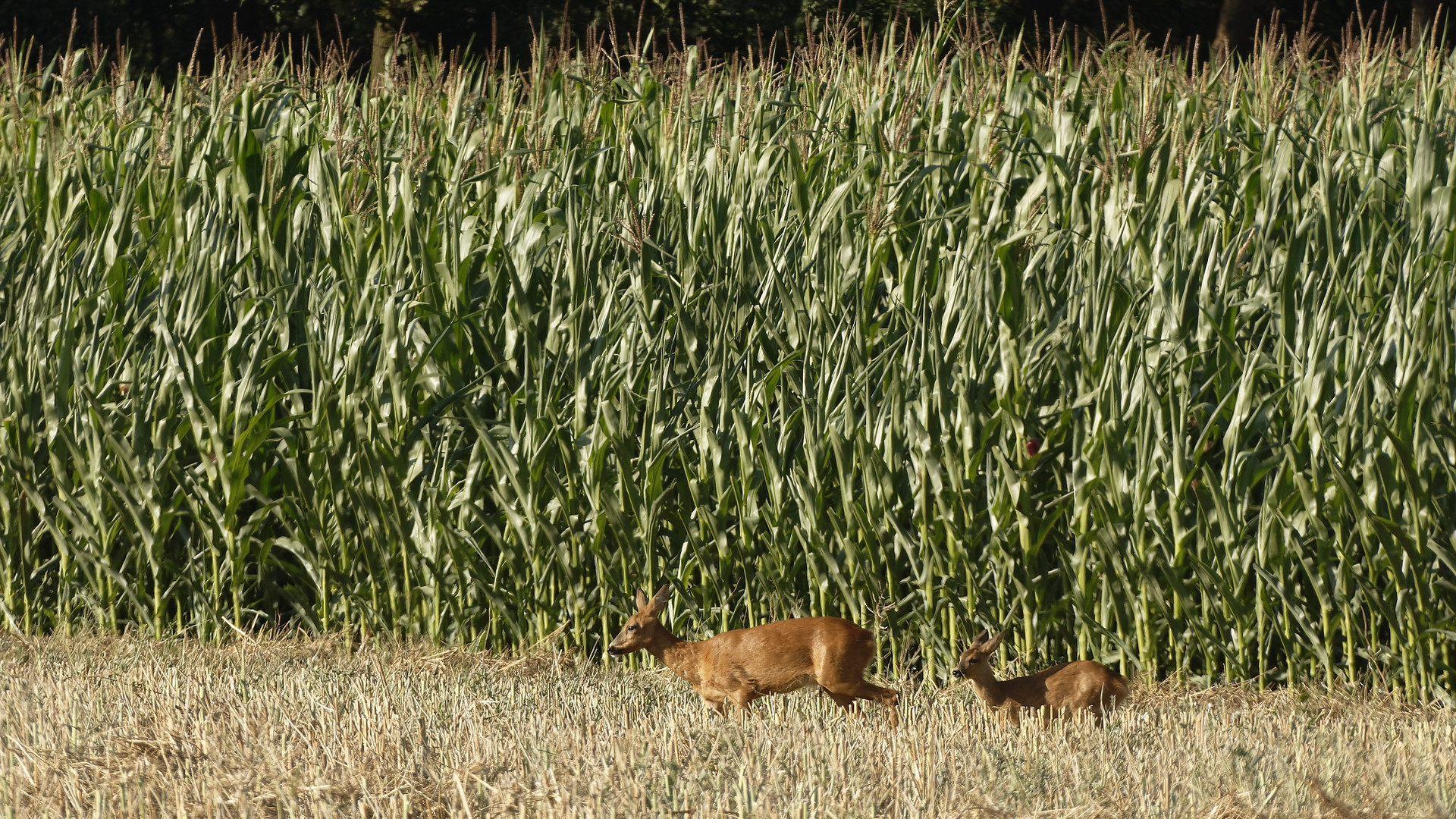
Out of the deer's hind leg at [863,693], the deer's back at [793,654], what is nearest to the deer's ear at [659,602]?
the deer's back at [793,654]

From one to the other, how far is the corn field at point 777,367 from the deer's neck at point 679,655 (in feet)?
1.90

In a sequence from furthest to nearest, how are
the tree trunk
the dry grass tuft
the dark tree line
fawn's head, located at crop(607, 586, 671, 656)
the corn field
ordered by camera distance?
the dark tree line, the tree trunk, the corn field, fawn's head, located at crop(607, 586, 671, 656), the dry grass tuft

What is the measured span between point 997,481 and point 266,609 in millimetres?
2575

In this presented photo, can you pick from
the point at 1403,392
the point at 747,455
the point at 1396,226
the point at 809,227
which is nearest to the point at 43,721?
the point at 747,455

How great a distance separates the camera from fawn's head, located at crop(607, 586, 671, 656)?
352 cm

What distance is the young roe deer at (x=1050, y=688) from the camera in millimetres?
3475

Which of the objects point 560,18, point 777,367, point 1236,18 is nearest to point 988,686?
point 777,367

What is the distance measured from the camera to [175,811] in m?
2.69

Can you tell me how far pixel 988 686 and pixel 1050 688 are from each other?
0.16m

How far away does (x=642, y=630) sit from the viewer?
11.6ft

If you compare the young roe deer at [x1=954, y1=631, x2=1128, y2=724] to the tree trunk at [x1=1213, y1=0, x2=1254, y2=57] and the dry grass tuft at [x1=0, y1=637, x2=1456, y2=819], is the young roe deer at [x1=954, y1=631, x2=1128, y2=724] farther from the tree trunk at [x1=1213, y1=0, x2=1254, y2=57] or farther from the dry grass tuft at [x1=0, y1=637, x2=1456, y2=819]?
the tree trunk at [x1=1213, y1=0, x2=1254, y2=57]

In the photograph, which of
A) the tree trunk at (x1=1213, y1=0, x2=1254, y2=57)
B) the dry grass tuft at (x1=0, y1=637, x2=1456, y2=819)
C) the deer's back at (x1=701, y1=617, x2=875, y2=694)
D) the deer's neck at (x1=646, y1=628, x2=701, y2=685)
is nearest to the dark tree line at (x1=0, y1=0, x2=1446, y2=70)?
the tree trunk at (x1=1213, y1=0, x2=1254, y2=57)

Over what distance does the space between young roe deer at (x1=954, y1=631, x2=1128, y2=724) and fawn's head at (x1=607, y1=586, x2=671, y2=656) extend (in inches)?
31.4

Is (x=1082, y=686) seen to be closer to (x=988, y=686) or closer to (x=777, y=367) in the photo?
(x=988, y=686)
